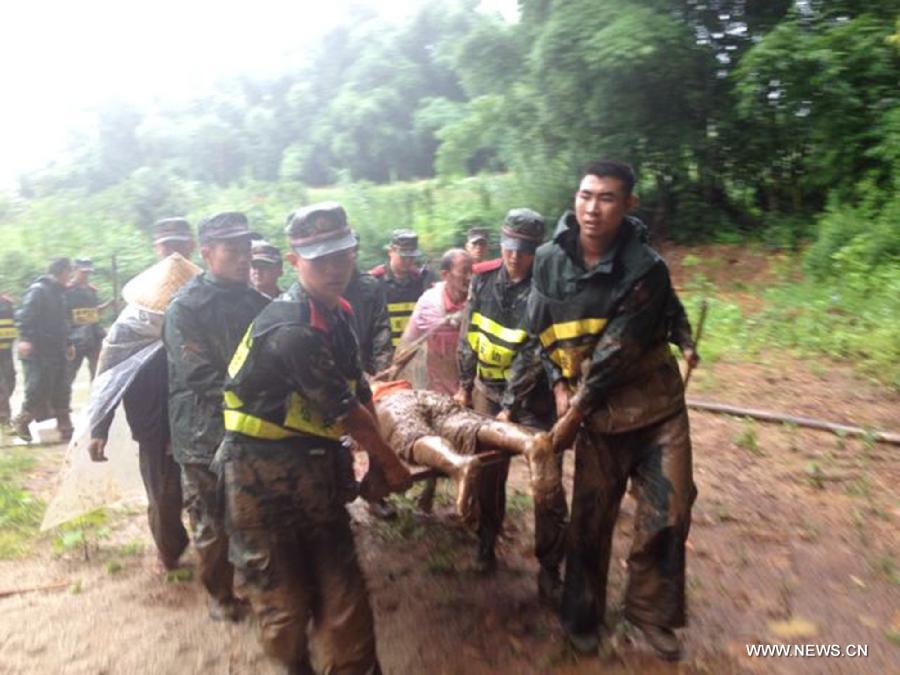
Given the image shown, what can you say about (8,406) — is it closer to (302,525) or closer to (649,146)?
(302,525)

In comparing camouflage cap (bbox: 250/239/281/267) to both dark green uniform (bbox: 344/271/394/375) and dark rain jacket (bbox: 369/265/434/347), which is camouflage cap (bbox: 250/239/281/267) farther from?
dark rain jacket (bbox: 369/265/434/347)

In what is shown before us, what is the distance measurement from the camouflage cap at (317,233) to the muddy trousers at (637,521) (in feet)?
4.64

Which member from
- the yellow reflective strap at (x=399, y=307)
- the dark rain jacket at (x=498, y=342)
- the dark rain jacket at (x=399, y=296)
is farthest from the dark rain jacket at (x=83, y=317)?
the dark rain jacket at (x=498, y=342)

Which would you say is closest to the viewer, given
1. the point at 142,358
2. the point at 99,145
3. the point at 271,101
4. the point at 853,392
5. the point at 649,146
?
the point at 142,358

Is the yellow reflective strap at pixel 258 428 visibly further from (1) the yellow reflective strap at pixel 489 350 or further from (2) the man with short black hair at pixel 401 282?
(2) the man with short black hair at pixel 401 282

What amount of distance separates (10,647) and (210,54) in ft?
92.9

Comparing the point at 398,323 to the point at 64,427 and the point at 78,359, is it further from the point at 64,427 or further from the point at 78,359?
the point at 78,359

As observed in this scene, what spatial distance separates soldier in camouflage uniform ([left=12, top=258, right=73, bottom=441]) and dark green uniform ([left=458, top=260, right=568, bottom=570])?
18.8 ft

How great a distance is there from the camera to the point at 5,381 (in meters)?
8.93

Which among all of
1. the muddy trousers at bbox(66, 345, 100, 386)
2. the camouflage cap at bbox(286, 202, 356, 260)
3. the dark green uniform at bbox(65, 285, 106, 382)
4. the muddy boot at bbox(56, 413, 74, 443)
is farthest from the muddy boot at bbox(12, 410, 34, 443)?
the camouflage cap at bbox(286, 202, 356, 260)

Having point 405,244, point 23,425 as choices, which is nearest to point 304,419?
point 405,244

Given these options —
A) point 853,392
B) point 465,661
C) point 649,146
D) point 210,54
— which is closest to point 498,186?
point 649,146

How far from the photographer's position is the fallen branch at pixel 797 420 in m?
5.31

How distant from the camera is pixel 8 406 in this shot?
29.7 ft
